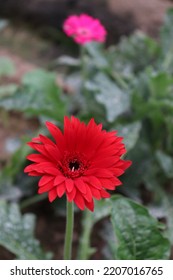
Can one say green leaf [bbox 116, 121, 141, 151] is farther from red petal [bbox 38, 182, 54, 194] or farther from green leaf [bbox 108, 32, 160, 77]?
red petal [bbox 38, 182, 54, 194]

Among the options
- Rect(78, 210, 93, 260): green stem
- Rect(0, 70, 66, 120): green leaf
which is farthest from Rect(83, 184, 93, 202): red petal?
Rect(0, 70, 66, 120): green leaf

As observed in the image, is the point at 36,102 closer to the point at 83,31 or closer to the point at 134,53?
the point at 83,31

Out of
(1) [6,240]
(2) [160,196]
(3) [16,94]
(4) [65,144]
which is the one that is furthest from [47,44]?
(4) [65,144]

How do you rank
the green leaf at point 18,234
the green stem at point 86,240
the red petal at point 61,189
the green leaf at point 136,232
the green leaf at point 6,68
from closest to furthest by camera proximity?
the red petal at point 61,189
the green leaf at point 136,232
the green leaf at point 18,234
the green stem at point 86,240
the green leaf at point 6,68

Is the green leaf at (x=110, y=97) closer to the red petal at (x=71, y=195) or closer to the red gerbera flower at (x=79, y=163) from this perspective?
the red gerbera flower at (x=79, y=163)

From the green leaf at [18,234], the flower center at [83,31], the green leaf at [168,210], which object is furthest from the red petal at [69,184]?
the flower center at [83,31]

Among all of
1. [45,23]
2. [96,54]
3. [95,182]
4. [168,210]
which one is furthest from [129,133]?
[45,23]
